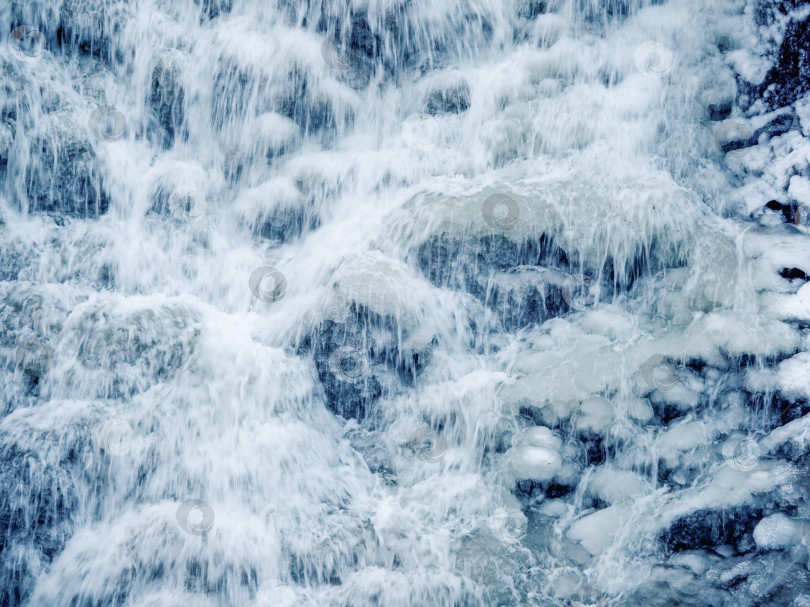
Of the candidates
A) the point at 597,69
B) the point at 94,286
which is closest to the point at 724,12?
the point at 597,69

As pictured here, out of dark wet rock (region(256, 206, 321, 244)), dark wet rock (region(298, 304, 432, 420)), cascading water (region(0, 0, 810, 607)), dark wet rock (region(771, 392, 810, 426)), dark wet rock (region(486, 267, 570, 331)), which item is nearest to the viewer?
dark wet rock (region(771, 392, 810, 426))

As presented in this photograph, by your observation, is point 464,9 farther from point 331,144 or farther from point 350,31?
point 331,144

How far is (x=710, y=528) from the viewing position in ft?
9.45

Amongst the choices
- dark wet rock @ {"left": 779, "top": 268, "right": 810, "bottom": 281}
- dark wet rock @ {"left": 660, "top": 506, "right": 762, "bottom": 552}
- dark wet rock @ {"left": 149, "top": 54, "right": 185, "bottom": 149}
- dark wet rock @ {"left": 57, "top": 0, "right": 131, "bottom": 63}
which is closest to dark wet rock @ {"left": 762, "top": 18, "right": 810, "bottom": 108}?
dark wet rock @ {"left": 779, "top": 268, "right": 810, "bottom": 281}

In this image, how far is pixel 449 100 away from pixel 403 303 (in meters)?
2.34

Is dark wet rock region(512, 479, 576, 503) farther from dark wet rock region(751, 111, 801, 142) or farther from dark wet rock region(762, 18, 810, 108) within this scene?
dark wet rock region(762, 18, 810, 108)

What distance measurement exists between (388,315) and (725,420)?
2.00 meters

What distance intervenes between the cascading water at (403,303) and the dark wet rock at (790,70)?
0.04 m

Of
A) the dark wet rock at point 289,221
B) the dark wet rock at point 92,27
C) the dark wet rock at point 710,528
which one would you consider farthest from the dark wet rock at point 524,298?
the dark wet rock at point 92,27

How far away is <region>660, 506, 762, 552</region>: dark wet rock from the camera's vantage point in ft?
9.25

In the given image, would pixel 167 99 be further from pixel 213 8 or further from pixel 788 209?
pixel 788 209

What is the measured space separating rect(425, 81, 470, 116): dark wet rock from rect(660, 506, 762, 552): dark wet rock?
3746 mm

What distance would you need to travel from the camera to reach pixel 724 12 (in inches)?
183

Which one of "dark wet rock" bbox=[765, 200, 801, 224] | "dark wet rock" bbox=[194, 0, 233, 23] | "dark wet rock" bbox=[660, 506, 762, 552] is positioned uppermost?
"dark wet rock" bbox=[194, 0, 233, 23]
